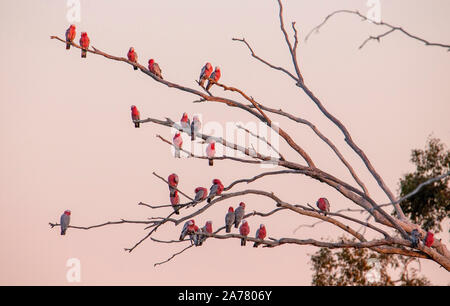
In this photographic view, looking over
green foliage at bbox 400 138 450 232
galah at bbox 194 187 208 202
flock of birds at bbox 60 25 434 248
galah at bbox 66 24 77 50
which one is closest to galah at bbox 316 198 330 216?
flock of birds at bbox 60 25 434 248

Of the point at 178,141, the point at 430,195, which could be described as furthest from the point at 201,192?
the point at 430,195

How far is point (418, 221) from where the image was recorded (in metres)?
32.2

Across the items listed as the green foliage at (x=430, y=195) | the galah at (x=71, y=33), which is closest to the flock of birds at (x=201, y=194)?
the galah at (x=71, y=33)

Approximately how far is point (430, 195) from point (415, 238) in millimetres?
20241

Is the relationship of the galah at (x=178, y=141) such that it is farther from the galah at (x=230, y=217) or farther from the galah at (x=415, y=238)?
the galah at (x=415, y=238)

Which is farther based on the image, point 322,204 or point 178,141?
point 322,204

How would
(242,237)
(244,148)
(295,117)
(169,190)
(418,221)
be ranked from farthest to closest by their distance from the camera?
(418,221), (169,190), (295,117), (244,148), (242,237)

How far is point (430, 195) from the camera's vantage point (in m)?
32.4

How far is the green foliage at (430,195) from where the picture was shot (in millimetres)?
32156

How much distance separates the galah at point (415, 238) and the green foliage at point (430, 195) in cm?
1939

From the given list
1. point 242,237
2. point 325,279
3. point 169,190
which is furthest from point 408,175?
point 242,237

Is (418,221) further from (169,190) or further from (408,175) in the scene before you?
(169,190)

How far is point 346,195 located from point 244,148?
1.62 m

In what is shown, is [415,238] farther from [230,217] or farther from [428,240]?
[230,217]
